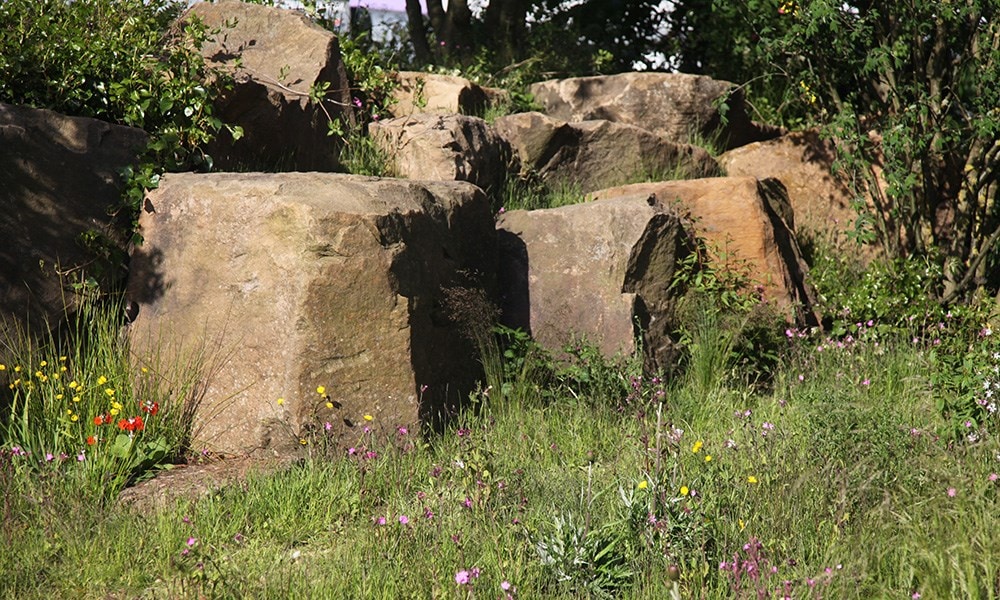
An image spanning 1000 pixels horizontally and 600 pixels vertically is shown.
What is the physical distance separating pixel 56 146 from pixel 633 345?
10.7ft

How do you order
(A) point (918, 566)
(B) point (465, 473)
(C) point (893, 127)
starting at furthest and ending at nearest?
(C) point (893, 127)
(B) point (465, 473)
(A) point (918, 566)

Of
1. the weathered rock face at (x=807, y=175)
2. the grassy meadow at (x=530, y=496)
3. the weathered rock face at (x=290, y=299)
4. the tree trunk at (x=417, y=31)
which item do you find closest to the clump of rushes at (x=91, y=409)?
the grassy meadow at (x=530, y=496)

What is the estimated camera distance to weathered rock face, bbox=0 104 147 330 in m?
5.07

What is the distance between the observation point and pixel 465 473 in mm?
4109

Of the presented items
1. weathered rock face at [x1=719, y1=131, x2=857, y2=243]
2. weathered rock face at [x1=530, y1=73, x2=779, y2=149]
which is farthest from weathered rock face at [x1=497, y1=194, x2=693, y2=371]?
weathered rock face at [x1=530, y1=73, x2=779, y2=149]

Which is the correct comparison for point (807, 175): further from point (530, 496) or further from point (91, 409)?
point (91, 409)

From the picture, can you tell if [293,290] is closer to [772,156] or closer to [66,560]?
[66,560]

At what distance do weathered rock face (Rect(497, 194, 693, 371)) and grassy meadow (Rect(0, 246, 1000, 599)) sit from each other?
42 centimetres

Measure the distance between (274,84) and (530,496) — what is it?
3.90 meters

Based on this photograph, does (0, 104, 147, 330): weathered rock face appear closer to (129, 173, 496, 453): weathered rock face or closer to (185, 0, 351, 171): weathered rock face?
(129, 173, 496, 453): weathered rock face

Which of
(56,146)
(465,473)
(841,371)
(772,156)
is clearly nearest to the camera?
(465,473)

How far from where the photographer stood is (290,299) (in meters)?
4.91

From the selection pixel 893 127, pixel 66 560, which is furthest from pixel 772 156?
pixel 66 560

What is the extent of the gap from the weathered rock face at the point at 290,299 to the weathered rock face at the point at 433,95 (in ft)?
10.1
